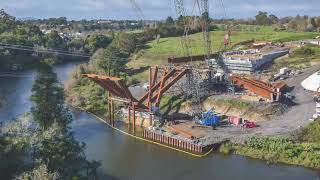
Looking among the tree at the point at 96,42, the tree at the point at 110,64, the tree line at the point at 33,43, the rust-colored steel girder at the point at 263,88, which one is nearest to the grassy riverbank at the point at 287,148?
the rust-colored steel girder at the point at 263,88

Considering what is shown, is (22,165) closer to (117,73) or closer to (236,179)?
(236,179)

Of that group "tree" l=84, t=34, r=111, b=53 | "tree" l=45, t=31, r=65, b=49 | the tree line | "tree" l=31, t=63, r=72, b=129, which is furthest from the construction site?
"tree" l=45, t=31, r=65, b=49

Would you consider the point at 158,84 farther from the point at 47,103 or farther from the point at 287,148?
the point at 287,148

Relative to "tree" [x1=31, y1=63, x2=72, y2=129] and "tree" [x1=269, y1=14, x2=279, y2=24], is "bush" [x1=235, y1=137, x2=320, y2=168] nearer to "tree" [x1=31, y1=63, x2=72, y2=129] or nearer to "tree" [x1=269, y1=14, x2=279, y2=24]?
"tree" [x1=31, y1=63, x2=72, y2=129]

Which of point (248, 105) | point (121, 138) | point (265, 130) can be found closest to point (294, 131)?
point (265, 130)

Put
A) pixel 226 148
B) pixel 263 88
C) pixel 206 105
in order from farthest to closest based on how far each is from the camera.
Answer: pixel 206 105 < pixel 263 88 < pixel 226 148

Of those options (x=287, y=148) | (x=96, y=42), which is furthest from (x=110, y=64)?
(x=287, y=148)
